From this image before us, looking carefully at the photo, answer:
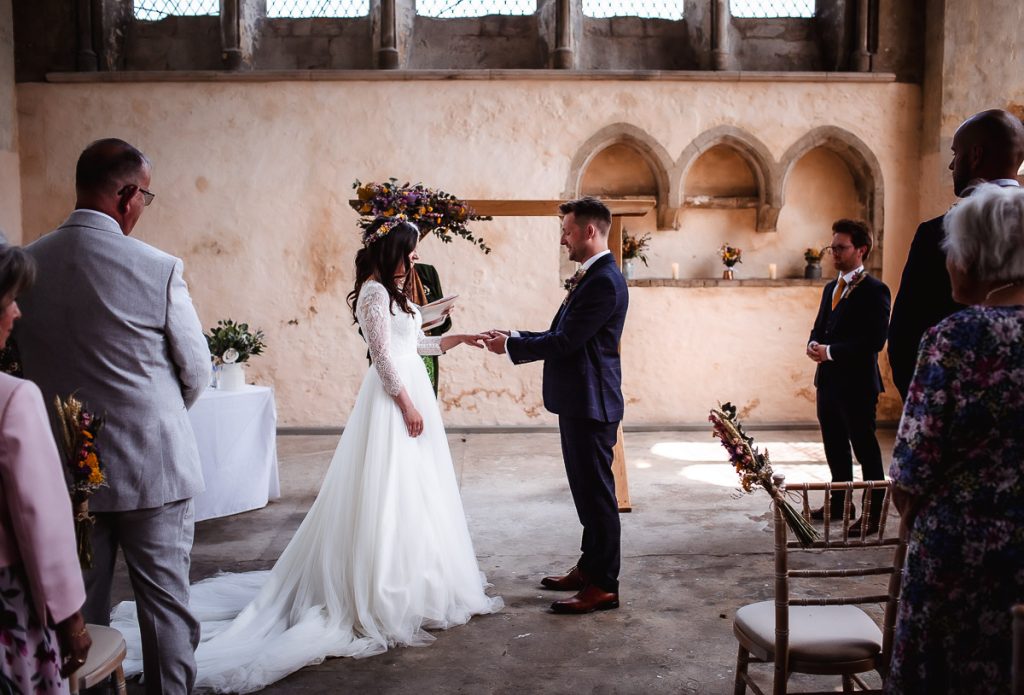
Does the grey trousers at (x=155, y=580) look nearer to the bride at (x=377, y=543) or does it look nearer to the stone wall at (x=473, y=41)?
the bride at (x=377, y=543)

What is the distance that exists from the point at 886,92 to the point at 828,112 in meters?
0.64

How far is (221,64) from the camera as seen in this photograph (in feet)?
28.9

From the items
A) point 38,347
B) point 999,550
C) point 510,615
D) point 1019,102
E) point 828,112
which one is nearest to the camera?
point 999,550

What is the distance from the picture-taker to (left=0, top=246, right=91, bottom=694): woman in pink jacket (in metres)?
1.52

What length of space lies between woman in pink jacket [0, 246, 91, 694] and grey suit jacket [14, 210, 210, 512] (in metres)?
0.72

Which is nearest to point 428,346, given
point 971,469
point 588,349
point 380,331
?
point 380,331

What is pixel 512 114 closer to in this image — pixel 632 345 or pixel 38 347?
A: pixel 632 345

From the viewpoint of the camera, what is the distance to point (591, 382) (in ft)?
12.1

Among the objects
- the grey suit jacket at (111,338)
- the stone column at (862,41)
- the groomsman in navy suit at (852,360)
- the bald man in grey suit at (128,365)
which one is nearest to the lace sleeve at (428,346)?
the bald man in grey suit at (128,365)

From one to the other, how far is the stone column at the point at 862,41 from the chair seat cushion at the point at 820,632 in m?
7.67

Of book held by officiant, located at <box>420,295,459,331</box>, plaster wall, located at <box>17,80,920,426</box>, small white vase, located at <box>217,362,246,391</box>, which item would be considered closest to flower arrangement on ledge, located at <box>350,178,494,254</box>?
book held by officiant, located at <box>420,295,459,331</box>

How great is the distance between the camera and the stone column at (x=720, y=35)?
867cm

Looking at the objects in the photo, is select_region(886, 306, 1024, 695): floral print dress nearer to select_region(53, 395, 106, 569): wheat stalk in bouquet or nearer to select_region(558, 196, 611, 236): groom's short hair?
select_region(53, 395, 106, 569): wheat stalk in bouquet

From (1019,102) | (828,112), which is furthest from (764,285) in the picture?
(1019,102)
